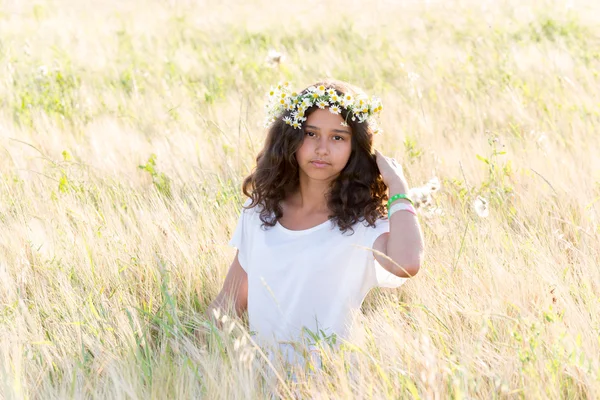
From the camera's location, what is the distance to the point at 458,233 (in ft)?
11.2

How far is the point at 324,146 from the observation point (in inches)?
113

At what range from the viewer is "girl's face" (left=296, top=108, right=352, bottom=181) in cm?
287

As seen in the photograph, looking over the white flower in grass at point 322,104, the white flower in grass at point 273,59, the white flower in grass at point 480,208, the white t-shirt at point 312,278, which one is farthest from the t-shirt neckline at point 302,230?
the white flower in grass at point 273,59

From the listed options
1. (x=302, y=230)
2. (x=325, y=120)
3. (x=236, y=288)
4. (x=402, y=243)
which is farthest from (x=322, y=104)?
(x=236, y=288)

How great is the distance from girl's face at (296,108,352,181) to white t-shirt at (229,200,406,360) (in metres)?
0.21

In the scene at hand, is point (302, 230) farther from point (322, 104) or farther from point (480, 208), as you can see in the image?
point (480, 208)

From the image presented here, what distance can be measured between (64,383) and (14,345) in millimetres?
227

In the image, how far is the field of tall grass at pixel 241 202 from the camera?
221cm

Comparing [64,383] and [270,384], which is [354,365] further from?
[64,383]

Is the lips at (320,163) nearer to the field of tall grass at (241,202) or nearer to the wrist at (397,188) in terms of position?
the wrist at (397,188)

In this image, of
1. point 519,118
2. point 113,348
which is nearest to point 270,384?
point 113,348

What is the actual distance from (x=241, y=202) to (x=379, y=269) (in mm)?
1333

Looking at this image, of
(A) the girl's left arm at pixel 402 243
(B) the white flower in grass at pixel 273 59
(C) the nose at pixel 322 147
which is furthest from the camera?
(B) the white flower in grass at pixel 273 59

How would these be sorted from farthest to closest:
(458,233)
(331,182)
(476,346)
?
(458,233) < (331,182) < (476,346)
